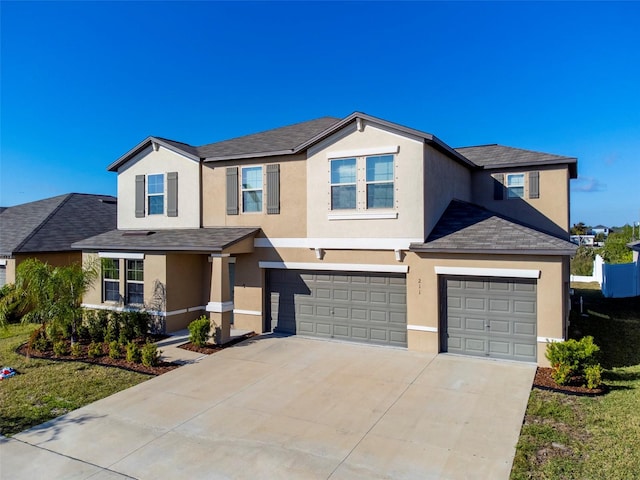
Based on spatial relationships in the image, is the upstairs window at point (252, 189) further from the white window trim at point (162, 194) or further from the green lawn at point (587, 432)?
the green lawn at point (587, 432)

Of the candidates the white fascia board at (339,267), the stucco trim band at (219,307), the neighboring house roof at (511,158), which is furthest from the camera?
the neighboring house roof at (511,158)

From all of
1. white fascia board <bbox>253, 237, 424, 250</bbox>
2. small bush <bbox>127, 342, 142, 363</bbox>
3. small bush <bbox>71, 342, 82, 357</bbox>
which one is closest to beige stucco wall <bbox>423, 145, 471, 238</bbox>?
white fascia board <bbox>253, 237, 424, 250</bbox>

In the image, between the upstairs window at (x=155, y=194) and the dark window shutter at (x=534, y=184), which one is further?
the dark window shutter at (x=534, y=184)

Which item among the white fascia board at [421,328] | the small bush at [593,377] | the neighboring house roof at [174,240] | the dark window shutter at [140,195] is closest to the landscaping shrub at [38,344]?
the neighboring house roof at [174,240]

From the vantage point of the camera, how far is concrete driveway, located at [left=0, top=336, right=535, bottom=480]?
610 cm

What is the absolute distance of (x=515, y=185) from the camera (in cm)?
1670

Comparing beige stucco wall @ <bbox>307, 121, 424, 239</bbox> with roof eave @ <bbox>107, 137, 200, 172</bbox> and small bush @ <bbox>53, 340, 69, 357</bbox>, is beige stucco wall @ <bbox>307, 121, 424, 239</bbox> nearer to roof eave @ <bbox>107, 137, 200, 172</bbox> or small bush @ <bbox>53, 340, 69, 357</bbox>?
roof eave @ <bbox>107, 137, 200, 172</bbox>

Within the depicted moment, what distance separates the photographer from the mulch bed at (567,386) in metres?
8.55

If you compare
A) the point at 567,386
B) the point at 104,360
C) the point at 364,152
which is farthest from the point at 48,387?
the point at 567,386

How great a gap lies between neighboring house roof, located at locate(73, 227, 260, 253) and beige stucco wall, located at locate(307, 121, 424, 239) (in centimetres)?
249

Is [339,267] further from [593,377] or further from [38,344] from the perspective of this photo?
[38,344]

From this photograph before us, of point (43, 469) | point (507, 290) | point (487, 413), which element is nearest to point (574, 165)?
point (507, 290)

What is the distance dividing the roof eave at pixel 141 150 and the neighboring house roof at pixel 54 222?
207 inches

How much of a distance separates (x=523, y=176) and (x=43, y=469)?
17.0 m
